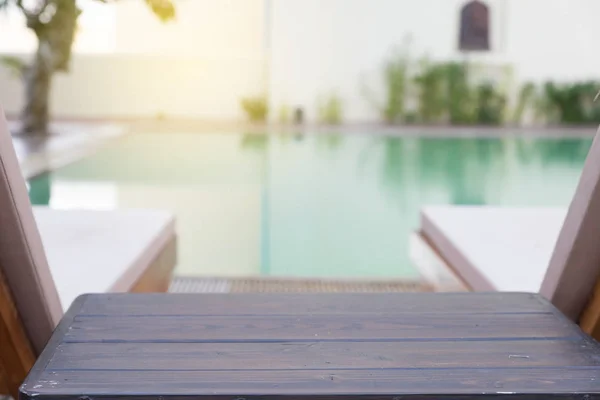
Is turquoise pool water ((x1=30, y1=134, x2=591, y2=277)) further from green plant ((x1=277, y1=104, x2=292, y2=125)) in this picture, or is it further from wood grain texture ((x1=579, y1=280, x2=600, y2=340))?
wood grain texture ((x1=579, y1=280, x2=600, y2=340))

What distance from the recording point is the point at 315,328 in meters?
1.10

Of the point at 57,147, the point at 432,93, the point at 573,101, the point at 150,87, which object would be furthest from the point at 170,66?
the point at 573,101

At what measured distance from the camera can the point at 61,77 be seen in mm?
10977

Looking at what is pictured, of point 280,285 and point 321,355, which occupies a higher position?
point 321,355

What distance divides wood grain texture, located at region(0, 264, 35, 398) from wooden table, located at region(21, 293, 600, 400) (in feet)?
0.28

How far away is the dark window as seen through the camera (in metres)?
11.0

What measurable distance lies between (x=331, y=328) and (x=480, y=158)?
6568 mm

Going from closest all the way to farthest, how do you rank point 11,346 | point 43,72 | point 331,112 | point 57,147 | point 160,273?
point 11,346, point 160,273, point 57,147, point 43,72, point 331,112

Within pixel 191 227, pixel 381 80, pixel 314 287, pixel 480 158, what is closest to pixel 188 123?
pixel 381 80

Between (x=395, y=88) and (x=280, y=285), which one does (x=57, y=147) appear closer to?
(x=280, y=285)

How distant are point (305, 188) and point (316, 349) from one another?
4.58 m

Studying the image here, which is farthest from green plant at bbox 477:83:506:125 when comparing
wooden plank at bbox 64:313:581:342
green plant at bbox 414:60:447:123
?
wooden plank at bbox 64:313:581:342

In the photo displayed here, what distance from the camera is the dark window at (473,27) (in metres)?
11.0

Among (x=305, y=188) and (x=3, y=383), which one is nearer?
(x=3, y=383)
